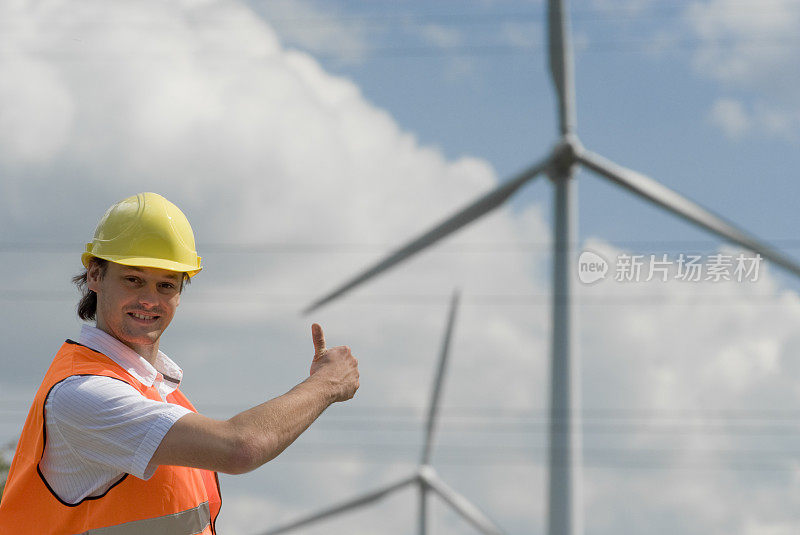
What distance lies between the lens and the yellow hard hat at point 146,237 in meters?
4.44

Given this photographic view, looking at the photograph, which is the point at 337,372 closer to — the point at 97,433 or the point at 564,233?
the point at 97,433

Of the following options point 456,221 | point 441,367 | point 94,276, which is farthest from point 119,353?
point 441,367

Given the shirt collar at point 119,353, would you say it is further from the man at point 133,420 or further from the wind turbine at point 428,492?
the wind turbine at point 428,492

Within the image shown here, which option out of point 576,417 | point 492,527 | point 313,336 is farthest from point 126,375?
point 492,527

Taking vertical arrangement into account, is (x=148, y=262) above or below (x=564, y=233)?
below

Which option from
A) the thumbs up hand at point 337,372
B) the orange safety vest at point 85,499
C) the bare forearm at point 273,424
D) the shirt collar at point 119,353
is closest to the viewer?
the bare forearm at point 273,424

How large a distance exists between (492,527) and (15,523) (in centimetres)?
3492

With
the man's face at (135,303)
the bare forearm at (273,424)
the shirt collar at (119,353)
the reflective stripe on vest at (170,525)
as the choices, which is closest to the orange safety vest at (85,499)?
the reflective stripe on vest at (170,525)

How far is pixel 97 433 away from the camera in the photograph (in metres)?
3.80

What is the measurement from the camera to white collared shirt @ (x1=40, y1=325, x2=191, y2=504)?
375 centimetres

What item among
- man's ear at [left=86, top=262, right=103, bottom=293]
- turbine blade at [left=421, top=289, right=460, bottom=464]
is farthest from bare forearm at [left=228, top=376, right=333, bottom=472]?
turbine blade at [left=421, top=289, right=460, bottom=464]

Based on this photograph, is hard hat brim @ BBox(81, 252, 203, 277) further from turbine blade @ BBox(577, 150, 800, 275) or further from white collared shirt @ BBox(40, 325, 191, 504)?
turbine blade @ BBox(577, 150, 800, 275)

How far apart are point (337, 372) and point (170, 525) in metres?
0.92

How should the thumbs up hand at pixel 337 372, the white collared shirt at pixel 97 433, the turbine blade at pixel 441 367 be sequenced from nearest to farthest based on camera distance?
the white collared shirt at pixel 97 433, the thumbs up hand at pixel 337 372, the turbine blade at pixel 441 367
